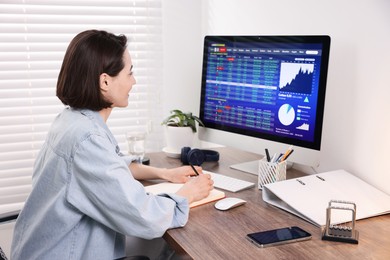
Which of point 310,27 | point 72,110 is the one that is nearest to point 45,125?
point 72,110

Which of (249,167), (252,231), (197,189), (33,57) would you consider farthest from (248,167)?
(33,57)

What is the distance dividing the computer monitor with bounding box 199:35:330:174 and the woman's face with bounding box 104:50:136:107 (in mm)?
554

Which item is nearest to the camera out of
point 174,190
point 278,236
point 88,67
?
point 278,236

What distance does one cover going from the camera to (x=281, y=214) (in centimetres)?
153

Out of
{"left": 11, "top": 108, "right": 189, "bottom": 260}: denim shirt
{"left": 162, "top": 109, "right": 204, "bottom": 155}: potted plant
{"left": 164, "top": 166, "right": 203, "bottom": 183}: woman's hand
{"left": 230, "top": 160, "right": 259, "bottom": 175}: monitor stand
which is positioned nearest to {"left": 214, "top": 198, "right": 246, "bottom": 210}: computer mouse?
{"left": 11, "top": 108, "right": 189, "bottom": 260}: denim shirt

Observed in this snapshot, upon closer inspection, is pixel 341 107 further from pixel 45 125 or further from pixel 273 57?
pixel 45 125

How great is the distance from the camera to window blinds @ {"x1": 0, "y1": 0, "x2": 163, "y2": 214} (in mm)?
2273

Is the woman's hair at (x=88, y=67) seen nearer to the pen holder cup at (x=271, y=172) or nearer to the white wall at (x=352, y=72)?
the pen holder cup at (x=271, y=172)

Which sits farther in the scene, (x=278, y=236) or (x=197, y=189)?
(x=197, y=189)

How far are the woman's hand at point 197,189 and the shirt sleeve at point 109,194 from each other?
0.62 ft

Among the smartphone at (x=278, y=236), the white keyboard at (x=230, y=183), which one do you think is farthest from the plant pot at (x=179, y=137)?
the smartphone at (x=278, y=236)

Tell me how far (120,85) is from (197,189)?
41 centimetres

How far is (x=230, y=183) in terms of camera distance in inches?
71.1

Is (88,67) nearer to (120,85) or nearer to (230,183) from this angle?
(120,85)
